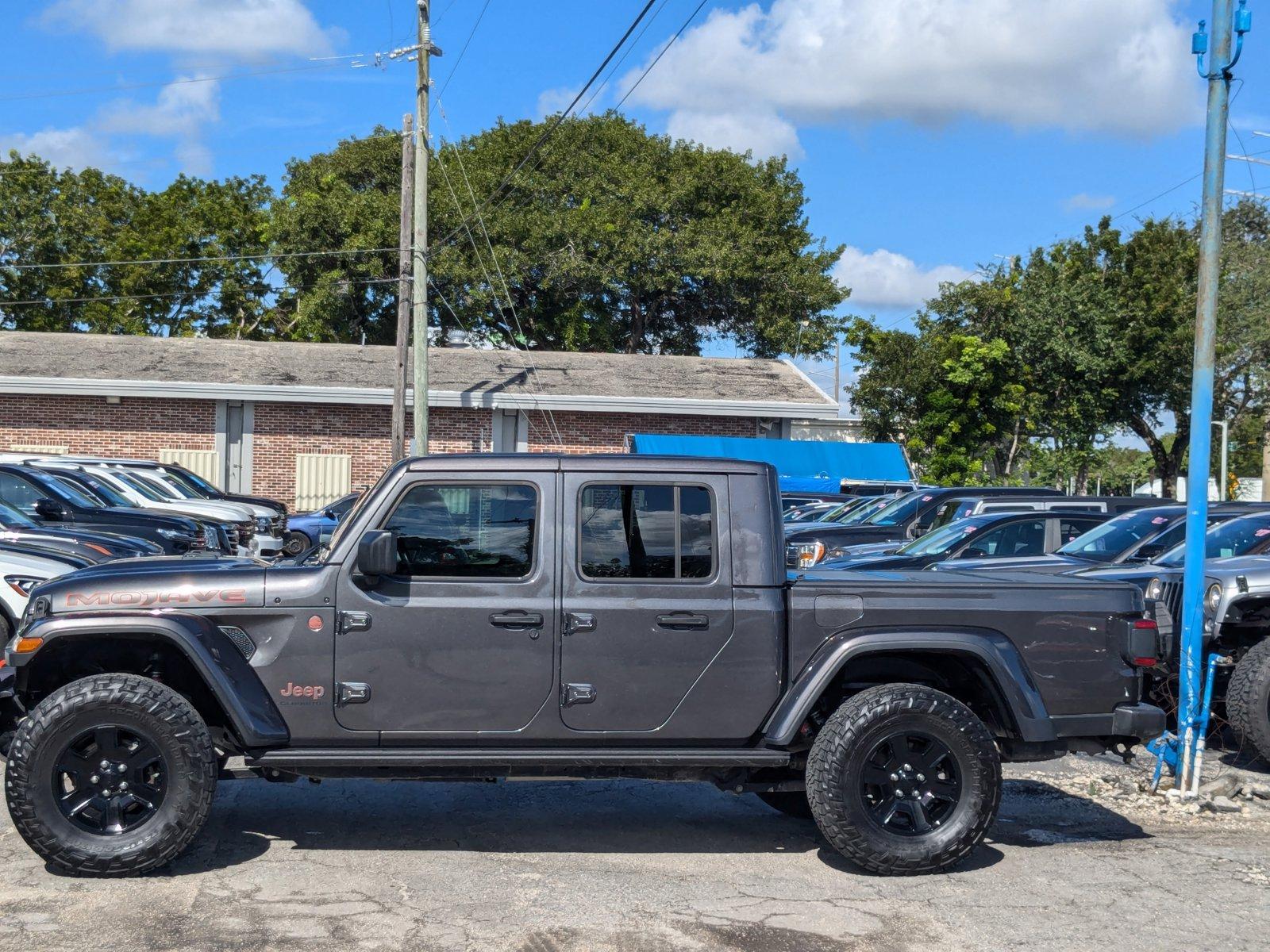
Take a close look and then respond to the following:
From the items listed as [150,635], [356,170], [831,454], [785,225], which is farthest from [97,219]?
[150,635]

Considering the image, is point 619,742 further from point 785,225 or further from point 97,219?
point 97,219

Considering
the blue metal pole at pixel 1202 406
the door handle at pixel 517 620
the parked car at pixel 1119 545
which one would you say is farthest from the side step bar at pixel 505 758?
the parked car at pixel 1119 545

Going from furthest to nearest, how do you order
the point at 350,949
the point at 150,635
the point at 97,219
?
1. the point at 97,219
2. the point at 150,635
3. the point at 350,949

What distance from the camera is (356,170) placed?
45.8 metres

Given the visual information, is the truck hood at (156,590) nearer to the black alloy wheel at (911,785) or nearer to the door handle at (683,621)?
the door handle at (683,621)

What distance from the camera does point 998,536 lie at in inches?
534

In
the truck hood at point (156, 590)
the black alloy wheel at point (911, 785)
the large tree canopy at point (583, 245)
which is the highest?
the large tree canopy at point (583, 245)

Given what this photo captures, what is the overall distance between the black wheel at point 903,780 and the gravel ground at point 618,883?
182 millimetres

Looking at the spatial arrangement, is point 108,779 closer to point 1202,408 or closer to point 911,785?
point 911,785

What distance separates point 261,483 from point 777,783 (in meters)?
25.2

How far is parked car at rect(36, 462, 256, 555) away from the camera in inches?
744

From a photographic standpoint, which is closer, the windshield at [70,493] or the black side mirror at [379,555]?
the black side mirror at [379,555]

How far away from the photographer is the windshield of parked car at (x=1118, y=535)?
11406mm

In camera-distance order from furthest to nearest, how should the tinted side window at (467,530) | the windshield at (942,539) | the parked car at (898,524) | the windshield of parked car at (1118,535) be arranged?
the parked car at (898,524), the windshield at (942,539), the windshield of parked car at (1118,535), the tinted side window at (467,530)
